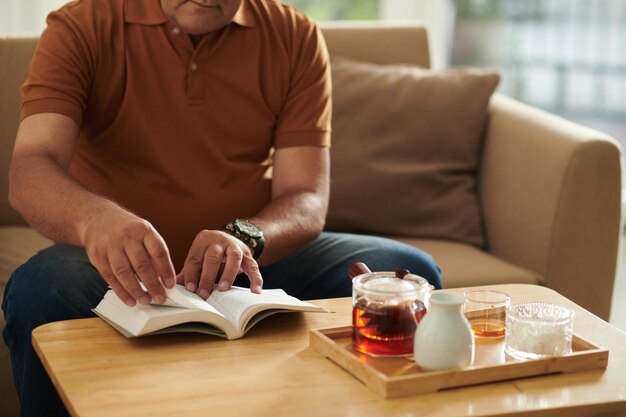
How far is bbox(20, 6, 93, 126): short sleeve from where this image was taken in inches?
76.1

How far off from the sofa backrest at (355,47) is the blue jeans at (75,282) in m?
0.75

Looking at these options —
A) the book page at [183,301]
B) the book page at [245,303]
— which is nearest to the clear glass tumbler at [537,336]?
the book page at [245,303]

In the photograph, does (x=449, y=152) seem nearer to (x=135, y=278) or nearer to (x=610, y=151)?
(x=610, y=151)

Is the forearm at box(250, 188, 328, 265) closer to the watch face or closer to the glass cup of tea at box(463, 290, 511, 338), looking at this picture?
the watch face

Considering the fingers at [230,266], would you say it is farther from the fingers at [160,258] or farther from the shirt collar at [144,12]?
the shirt collar at [144,12]

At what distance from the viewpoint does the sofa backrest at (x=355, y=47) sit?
2.47 metres

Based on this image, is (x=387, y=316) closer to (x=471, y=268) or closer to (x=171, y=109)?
(x=171, y=109)

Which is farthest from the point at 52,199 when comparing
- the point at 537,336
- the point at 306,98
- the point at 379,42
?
the point at 379,42

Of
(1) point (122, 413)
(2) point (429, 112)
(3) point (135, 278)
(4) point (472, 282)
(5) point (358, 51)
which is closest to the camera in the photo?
(1) point (122, 413)

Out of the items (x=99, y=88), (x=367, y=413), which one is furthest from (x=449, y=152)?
(x=367, y=413)

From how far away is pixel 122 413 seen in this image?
3.98 feet

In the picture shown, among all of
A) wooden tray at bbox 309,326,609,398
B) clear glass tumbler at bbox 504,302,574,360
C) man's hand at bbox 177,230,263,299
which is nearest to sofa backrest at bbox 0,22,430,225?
man's hand at bbox 177,230,263,299

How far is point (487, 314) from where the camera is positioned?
4.99ft

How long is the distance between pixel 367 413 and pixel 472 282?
1079mm
